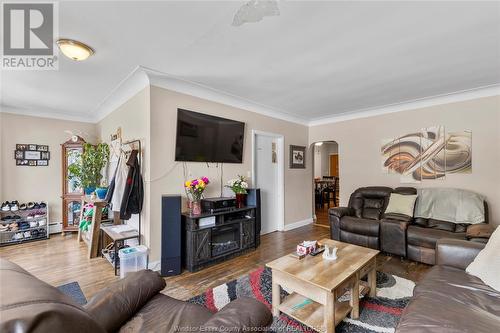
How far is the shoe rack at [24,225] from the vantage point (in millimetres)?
4023

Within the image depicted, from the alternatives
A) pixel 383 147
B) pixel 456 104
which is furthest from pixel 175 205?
pixel 456 104

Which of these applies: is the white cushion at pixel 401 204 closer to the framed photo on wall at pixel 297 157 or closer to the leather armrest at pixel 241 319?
the framed photo on wall at pixel 297 157

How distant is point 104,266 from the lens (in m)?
3.15

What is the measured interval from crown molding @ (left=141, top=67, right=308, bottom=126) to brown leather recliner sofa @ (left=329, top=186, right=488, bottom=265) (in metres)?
2.25

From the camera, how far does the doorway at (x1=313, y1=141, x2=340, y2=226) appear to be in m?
8.00

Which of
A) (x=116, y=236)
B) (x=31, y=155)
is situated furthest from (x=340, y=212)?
(x=31, y=155)

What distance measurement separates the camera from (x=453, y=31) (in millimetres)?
2107

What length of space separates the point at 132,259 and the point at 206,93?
248cm

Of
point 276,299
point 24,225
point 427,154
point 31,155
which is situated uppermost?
point 31,155

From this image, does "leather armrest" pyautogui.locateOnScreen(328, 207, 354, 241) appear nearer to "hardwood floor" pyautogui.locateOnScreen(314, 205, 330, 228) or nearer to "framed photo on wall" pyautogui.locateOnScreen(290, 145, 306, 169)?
"hardwood floor" pyautogui.locateOnScreen(314, 205, 330, 228)

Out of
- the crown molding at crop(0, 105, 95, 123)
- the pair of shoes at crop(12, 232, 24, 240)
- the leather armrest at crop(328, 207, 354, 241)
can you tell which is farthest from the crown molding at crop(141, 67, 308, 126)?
the pair of shoes at crop(12, 232, 24, 240)

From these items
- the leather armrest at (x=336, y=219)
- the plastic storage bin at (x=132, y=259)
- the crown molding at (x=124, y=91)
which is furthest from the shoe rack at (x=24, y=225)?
the leather armrest at (x=336, y=219)

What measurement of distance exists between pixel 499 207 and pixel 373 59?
3.08 meters

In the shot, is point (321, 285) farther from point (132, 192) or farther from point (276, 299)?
point (132, 192)
